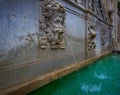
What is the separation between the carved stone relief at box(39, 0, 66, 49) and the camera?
416 centimetres

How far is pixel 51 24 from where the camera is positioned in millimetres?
4418

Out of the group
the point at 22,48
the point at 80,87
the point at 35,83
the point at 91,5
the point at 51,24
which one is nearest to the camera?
the point at 22,48

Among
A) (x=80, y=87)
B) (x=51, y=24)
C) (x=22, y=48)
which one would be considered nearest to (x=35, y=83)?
(x=22, y=48)

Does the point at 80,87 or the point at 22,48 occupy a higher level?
the point at 22,48

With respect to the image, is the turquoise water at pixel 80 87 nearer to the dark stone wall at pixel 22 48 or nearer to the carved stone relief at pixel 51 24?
the dark stone wall at pixel 22 48

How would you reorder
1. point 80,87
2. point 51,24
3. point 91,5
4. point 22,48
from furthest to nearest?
point 91,5 → point 51,24 → point 80,87 → point 22,48

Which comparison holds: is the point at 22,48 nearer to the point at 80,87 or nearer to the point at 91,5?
the point at 80,87

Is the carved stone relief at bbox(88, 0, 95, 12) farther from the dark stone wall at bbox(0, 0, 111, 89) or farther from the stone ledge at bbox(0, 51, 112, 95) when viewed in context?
the stone ledge at bbox(0, 51, 112, 95)

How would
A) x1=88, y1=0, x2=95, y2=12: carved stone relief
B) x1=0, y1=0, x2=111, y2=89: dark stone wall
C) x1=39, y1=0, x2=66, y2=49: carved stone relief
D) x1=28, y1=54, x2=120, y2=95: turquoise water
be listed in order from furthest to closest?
1. x1=88, y1=0, x2=95, y2=12: carved stone relief
2. x1=39, y1=0, x2=66, y2=49: carved stone relief
3. x1=28, y1=54, x2=120, y2=95: turquoise water
4. x1=0, y1=0, x2=111, y2=89: dark stone wall

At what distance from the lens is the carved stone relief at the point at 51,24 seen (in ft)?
13.6

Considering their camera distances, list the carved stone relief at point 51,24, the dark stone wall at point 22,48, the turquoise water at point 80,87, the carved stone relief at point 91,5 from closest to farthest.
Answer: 1. the dark stone wall at point 22,48
2. the turquoise water at point 80,87
3. the carved stone relief at point 51,24
4. the carved stone relief at point 91,5

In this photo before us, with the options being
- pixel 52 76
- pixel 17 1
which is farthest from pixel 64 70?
pixel 17 1

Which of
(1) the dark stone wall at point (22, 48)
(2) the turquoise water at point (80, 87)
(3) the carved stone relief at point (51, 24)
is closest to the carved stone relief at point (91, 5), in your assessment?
(1) the dark stone wall at point (22, 48)

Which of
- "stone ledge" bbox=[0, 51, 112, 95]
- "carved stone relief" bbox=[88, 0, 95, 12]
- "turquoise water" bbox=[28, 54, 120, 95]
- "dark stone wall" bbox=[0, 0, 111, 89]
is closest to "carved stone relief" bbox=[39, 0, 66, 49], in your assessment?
"dark stone wall" bbox=[0, 0, 111, 89]
